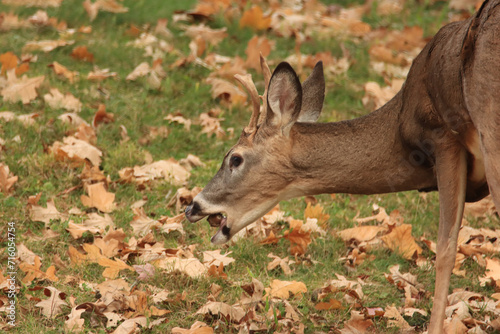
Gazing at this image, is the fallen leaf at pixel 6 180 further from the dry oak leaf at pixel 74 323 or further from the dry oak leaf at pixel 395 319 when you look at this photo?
the dry oak leaf at pixel 395 319

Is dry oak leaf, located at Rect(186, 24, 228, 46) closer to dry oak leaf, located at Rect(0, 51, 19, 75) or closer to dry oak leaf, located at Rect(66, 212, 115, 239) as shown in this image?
dry oak leaf, located at Rect(0, 51, 19, 75)

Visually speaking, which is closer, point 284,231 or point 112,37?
point 284,231

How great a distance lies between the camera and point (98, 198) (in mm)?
5391

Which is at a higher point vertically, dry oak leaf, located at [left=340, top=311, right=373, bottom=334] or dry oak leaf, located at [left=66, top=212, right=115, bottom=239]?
dry oak leaf, located at [left=340, top=311, right=373, bottom=334]

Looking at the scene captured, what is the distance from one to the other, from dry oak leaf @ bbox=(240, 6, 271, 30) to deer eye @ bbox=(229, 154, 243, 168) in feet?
14.5

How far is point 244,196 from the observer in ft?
14.4

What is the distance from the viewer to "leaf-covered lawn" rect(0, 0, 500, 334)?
14.2 feet

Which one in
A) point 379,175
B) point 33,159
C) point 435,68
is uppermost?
point 435,68

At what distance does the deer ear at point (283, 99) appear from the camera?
4141 mm

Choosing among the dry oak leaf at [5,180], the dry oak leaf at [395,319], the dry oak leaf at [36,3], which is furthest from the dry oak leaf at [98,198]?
the dry oak leaf at [36,3]

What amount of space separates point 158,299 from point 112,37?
4528mm

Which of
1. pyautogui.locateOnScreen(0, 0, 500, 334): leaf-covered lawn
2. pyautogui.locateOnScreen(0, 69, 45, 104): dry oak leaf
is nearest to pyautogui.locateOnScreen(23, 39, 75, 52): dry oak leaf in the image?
pyautogui.locateOnScreen(0, 0, 500, 334): leaf-covered lawn

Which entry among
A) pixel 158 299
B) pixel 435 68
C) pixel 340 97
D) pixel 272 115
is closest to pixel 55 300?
pixel 158 299

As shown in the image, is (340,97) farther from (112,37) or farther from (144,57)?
(112,37)
